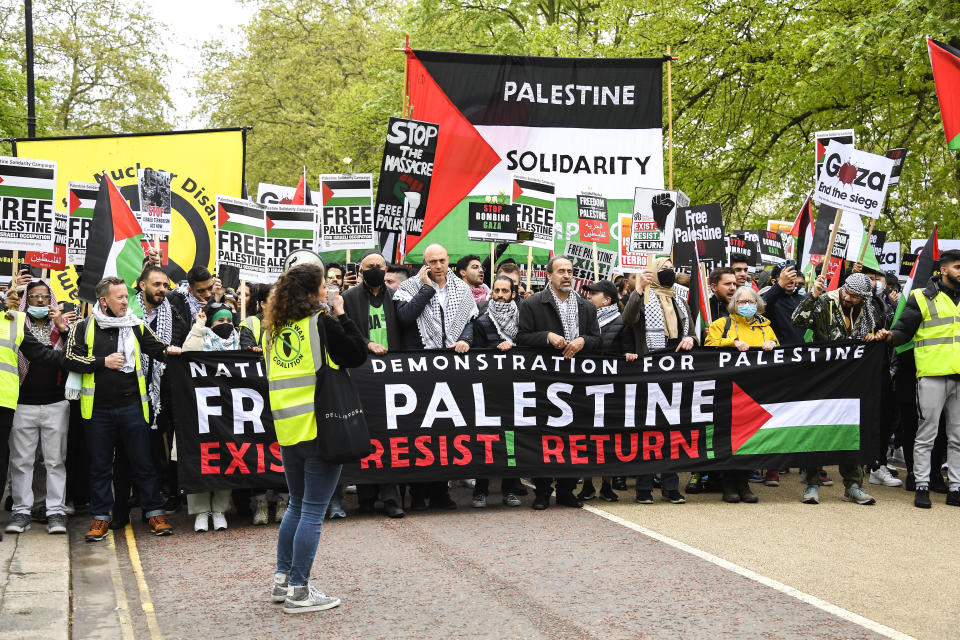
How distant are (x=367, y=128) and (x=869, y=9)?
63.2 feet

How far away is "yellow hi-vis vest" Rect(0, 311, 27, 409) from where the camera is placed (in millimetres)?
7723

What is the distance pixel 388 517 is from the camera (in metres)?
8.38

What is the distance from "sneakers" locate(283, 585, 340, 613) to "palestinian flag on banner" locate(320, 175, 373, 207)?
5.99 m

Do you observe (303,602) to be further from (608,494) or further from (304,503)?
(608,494)

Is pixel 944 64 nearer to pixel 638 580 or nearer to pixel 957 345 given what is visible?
pixel 957 345

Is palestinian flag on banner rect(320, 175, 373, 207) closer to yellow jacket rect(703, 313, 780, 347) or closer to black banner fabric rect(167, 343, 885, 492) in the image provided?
black banner fabric rect(167, 343, 885, 492)

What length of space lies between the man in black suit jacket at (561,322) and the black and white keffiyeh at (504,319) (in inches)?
9.7

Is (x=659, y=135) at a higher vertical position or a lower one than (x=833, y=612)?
higher

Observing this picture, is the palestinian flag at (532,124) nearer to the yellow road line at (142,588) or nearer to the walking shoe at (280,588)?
the yellow road line at (142,588)

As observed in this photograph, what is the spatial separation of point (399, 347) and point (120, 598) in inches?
141

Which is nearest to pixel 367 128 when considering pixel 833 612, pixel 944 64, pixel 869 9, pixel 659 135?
pixel 869 9

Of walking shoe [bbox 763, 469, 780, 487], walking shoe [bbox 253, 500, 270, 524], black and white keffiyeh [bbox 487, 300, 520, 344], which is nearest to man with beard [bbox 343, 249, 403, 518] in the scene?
walking shoe [bbox 253, 500, 270, 524]

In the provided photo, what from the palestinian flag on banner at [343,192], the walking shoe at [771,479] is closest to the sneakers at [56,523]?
the palestinian flag on banner at [343,192]

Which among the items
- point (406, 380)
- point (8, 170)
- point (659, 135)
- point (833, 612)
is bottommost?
point (833, 612)
